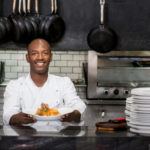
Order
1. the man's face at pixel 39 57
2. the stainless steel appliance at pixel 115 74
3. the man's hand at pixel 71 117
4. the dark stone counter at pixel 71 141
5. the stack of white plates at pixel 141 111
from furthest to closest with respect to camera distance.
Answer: the stainless steel appliance at pixel 115 74, the man's face at pixel 39 57, the man's hand at pixel 71 117, the stack of white plates at pixel 141 111, the dark stone counter at pixel 71 141

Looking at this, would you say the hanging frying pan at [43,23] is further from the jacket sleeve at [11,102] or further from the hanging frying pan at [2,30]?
the jacket sleeve at [11,102]

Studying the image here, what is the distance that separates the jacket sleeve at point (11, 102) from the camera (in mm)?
3035

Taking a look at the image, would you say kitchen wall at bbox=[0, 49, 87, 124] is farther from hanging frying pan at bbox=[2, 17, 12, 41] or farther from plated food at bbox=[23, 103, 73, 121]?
plated food at bbox=[23, 103, 73, 121]

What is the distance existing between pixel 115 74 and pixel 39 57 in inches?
66.4

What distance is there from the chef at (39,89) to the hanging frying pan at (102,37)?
0.91 metres

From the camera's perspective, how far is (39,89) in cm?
351

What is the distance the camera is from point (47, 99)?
3.51 metres

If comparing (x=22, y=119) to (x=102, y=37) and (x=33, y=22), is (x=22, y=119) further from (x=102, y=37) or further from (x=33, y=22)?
(x=102, y=37)

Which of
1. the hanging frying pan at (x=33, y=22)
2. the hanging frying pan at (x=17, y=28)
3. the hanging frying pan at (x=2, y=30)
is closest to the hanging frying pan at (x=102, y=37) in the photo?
the hanging frying pan at (x=33, y=22)

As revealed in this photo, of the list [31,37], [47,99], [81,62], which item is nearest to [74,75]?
[81,62]

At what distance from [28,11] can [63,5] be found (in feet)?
1.46

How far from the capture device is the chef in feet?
10.9

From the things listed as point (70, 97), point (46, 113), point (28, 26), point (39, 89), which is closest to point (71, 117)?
point (46, 113)

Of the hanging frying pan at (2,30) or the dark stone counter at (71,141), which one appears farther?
the hanging frying pan at (2,30)
